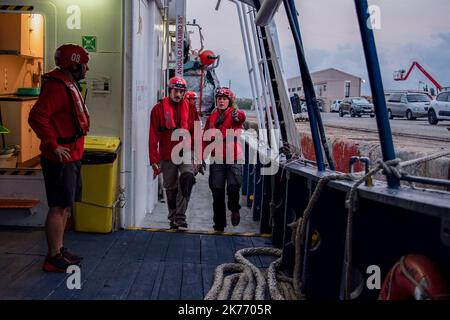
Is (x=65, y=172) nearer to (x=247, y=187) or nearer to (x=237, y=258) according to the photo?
(x=237, y=258)

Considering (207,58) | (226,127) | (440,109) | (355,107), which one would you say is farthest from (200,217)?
(355,107)

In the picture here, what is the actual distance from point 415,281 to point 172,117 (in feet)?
14.3

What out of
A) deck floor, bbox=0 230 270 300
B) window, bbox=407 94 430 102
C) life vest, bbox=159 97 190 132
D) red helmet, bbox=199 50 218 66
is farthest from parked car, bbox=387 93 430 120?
deck floor, bbox=0 230 270 300

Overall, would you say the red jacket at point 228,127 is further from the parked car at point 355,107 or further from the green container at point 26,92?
the parked car at point 355,107

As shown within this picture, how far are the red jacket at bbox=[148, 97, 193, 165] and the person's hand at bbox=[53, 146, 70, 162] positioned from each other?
199 cm

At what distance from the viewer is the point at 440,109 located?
74.7 ft

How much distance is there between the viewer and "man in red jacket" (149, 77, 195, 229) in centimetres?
615

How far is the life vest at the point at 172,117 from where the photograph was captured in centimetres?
614

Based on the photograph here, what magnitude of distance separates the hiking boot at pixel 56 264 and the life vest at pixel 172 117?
90.7 inches

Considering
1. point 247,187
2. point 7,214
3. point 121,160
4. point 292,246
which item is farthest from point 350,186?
point 247,187

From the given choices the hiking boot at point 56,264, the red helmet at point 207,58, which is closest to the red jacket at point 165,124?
the hiking boot at point 56,264

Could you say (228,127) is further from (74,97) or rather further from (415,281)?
(415,281)

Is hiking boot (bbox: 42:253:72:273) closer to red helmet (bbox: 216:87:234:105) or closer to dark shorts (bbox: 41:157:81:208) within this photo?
dark shorts (bbox: 41:157:81:208)

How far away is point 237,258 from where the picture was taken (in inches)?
188
